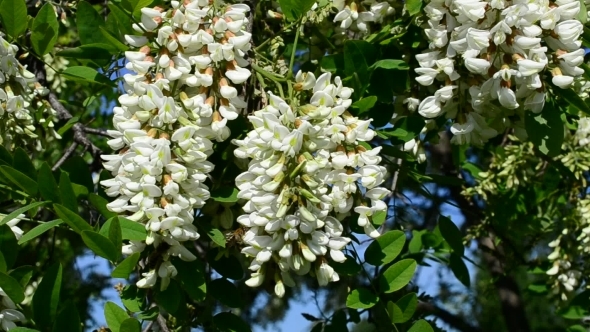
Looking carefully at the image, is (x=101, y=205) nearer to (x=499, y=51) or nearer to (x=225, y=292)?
(x=225, y=292)

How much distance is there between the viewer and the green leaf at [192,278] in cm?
129

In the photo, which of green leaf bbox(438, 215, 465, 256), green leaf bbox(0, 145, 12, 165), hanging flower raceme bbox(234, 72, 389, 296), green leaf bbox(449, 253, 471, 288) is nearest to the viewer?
hanging flower raceme bbox(234, 72, 389, 296)

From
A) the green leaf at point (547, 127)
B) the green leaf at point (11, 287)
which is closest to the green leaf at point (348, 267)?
the green leaf at point (547, 127)

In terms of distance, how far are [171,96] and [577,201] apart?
1.34 metres

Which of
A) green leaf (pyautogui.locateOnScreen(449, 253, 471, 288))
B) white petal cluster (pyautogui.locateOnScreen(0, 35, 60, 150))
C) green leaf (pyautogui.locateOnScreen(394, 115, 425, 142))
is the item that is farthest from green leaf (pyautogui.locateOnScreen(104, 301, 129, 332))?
green leaf (pyautogui.locateOnScreen(449, 253, 471, 288))

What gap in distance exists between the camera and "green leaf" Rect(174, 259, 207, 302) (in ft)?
4.25

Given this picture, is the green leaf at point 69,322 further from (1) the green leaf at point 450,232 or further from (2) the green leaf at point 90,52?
(1) the green leaf at point 450,232

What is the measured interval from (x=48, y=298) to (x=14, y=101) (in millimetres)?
398

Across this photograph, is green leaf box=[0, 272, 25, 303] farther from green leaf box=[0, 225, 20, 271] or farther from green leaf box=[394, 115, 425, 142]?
green leaf box=[394, 115, 425, 142]

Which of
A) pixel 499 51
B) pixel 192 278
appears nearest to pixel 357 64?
pixel 499 51

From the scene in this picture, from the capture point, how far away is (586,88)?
4.69 feet

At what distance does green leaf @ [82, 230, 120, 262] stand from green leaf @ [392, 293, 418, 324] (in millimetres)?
513

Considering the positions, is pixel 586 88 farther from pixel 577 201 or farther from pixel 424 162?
pixel 577 201

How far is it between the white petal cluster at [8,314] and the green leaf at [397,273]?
25.3 inches
